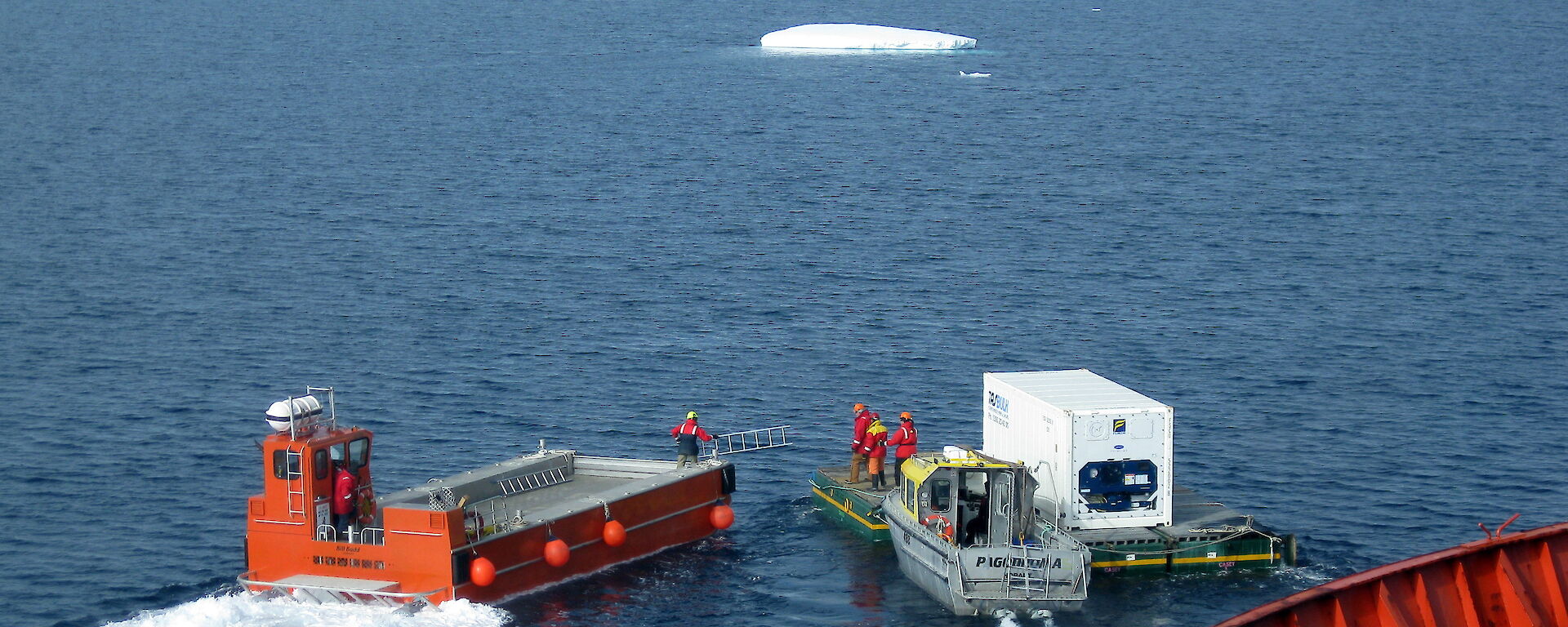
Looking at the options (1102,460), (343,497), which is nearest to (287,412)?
(343,497)

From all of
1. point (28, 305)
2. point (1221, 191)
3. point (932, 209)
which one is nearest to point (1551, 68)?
point (1221, 191)

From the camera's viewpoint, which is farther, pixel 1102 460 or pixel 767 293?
pixel 767 293

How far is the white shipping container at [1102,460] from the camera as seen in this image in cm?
3338

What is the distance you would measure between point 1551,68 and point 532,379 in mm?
96007

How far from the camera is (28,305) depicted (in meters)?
59.3

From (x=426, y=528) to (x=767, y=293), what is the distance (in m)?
32.4

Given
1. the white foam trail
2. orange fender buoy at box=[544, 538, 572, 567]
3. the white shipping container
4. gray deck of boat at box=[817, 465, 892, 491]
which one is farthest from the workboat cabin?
the white foam trail

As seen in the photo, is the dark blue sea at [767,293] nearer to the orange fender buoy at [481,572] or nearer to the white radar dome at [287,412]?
the orange fender buoy at [481,572]

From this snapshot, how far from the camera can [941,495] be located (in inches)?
1267

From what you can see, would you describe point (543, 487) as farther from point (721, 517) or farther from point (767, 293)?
point (767, 293)

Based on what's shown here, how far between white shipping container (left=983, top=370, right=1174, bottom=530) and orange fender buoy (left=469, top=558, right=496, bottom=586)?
10.3 m

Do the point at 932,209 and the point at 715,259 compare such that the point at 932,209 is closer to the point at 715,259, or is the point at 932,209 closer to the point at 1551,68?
the point at 715,259

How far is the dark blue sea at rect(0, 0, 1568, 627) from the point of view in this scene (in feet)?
124

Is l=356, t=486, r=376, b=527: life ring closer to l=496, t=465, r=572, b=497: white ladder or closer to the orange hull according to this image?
the orange hull
